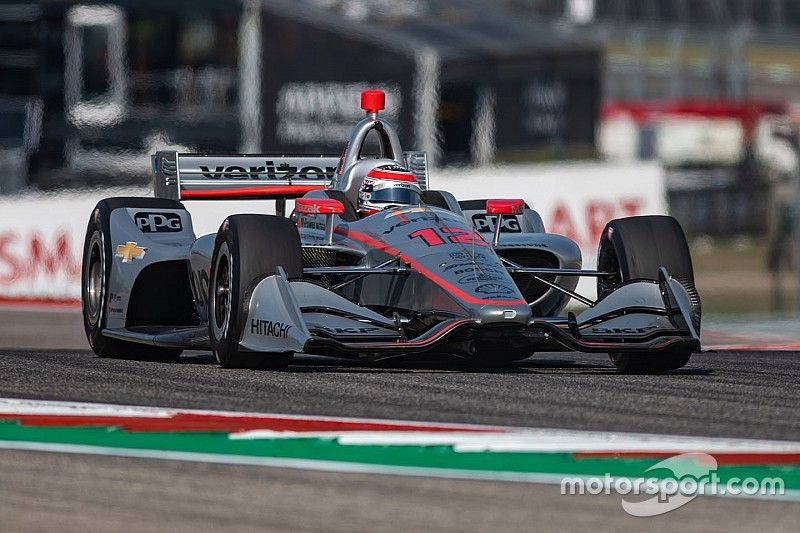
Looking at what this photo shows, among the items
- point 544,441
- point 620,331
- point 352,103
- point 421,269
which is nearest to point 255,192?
point 421,269

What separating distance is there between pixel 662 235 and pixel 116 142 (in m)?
23.6

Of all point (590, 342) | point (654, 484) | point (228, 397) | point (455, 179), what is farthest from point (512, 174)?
point (654, 484)

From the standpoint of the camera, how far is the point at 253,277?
904 centimetres

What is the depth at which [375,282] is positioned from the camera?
31.4 ft

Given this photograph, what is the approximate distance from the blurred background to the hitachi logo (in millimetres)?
15540

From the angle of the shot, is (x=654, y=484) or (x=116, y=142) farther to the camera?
(x=116, y=142)

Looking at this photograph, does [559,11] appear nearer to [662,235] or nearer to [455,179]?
[455,179]

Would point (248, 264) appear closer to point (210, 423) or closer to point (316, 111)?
point (210, 423)

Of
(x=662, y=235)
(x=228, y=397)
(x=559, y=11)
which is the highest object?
(x=559, y=11)

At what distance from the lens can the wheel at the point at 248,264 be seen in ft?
29.7

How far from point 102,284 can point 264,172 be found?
170 cm

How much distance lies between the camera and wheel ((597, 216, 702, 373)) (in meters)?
9.55

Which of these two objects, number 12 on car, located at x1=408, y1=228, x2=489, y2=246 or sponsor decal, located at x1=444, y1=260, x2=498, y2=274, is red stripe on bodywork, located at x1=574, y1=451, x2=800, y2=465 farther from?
number 12 on car, located at x1=408, y1=228, x2=489, y2=246

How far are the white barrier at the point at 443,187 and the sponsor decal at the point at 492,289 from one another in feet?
34.2
